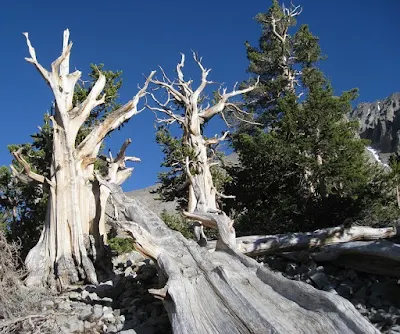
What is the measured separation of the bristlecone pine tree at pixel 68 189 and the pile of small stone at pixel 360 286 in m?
3.82

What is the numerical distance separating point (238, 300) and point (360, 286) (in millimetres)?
2168

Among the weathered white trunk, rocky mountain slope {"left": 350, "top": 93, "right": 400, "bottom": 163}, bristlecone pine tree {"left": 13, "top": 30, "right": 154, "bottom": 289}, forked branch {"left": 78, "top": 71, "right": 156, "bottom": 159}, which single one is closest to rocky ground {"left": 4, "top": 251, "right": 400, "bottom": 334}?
the weathered white trunk

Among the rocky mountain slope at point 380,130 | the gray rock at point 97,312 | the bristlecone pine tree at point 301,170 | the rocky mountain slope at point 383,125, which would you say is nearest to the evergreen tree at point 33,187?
the bristlecone pine tree at point 301,170

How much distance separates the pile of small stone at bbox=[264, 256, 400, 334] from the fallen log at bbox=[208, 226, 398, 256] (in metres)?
0.35

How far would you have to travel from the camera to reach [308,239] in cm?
707

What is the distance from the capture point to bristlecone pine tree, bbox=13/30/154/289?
817cm

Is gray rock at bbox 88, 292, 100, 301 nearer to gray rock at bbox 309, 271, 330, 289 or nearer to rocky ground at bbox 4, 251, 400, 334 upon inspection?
rocky ground at bbox 4, 251, 400, 334

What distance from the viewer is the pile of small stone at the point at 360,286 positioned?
14.7 ft

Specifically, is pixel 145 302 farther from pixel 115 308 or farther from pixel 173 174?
pixel 173 174

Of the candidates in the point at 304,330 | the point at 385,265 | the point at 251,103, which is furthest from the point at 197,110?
the point at 304,330

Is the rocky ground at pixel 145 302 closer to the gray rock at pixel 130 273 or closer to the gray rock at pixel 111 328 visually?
the gray rock at pixel 111 328

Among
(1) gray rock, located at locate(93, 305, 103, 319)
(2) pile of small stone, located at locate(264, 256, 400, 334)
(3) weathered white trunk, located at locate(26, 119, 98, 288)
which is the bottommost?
(2) pile of small stone, located at locate(264, 256, 400, 334)

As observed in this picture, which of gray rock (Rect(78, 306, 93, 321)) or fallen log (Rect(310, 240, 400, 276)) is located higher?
gray rock (Rect(78, 306, 93, 321))

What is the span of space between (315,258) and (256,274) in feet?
5.55
